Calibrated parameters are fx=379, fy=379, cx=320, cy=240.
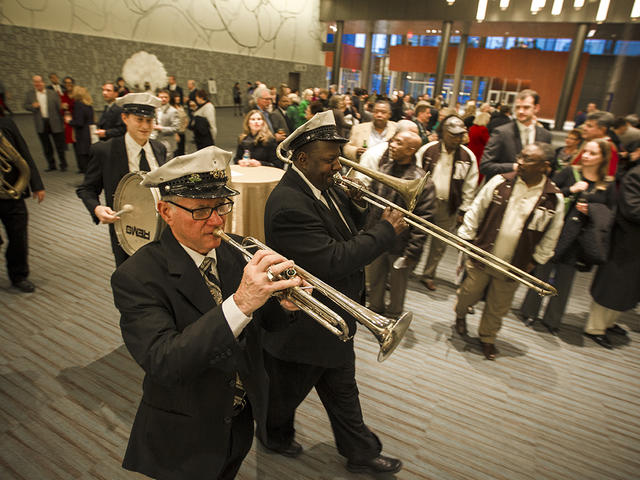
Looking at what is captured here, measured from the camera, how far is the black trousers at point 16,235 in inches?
145

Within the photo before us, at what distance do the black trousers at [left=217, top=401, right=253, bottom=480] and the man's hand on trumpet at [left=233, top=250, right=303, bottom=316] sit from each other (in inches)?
29.5

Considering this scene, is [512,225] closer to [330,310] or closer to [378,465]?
[378,465]

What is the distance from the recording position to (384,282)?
389 cm

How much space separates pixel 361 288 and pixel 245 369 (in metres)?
1.00

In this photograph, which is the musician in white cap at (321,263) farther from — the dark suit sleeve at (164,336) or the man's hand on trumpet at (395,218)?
the dark suit sleeve at (164,336)

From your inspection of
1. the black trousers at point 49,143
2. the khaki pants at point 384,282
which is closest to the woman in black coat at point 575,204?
the khaki pants at point 384,282

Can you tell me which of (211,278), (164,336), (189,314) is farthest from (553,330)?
(164,336)

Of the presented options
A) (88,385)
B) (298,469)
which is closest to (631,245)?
(298,469)

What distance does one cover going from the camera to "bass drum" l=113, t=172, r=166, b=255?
7.78 ft

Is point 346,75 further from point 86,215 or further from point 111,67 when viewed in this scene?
point 86,215

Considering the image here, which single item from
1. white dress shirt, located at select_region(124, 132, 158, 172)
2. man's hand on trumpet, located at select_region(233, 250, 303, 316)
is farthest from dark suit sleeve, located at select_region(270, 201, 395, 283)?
white dress shirt, located at select_region(124, 132, 158, 172)

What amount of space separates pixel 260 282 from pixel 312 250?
0.74m

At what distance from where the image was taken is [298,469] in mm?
2357

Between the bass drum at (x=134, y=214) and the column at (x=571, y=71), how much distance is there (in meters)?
16.6
